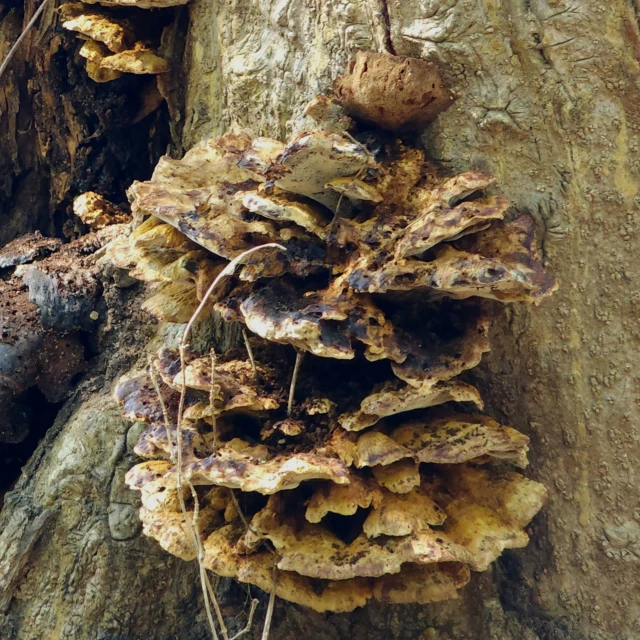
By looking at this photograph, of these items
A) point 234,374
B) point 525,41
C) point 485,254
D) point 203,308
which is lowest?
point 234,374

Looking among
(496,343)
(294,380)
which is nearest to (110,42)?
(294,380)

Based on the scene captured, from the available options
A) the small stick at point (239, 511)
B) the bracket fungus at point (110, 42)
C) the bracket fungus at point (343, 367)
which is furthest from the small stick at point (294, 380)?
the bracket fungus at point (110, 42)

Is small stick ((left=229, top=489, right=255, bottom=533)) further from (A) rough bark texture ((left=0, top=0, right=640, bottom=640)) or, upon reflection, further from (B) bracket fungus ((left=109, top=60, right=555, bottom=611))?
(A) rough bark texture ((left=0, top=0, right=640, bottom=640))

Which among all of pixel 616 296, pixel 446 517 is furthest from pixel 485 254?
pixel 446 517

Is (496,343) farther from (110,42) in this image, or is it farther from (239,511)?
(110,42)

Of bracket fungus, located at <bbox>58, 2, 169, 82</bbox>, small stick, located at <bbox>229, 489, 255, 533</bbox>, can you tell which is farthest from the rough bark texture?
small stick, located at <bbox>229, 489, 255, 533</bbox>

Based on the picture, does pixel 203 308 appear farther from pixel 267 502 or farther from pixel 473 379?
pixel 473 379
